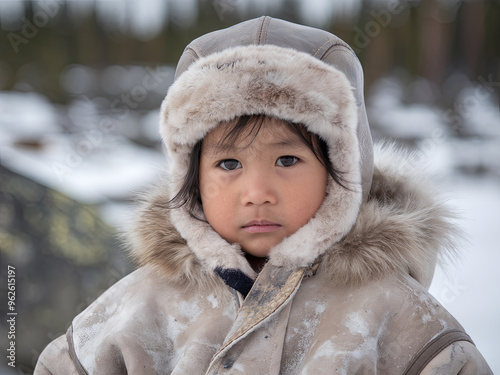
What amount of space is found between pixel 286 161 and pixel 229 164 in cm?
12

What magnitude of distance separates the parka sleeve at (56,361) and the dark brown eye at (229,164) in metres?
0.55

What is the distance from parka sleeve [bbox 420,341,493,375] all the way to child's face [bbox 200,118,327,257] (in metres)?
0.36

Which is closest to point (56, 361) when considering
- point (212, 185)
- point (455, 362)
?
point (212, 185)

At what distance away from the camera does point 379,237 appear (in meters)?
1.26

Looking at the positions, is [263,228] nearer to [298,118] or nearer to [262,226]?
[262,226]

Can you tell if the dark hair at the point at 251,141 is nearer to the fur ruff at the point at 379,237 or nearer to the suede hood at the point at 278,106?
the suede hood at the point at 278,106

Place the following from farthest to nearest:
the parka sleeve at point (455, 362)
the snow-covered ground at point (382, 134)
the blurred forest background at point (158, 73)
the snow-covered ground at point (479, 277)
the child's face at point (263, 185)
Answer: the blurred forest background at point (158, 73)
the snow-covered ground at point (382, 134)
the snow-covered ground at point (479, 277)
the child's face at point (263, 185)
the parka sleeve at point (455, 362)

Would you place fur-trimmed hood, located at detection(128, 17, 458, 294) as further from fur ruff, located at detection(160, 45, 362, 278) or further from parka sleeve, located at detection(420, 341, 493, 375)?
parka sleeve, located at detection(420, 341, 493, 375)

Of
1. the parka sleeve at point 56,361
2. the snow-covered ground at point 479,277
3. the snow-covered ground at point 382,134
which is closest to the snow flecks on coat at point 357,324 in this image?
the parka sleeve at point 56,361

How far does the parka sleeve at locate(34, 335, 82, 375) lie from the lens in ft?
4.58

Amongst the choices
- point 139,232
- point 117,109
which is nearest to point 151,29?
point 117,109

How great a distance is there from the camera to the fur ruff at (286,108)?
1.22 m

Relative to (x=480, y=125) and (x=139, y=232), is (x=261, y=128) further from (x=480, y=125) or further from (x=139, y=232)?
(x=480, y=125)

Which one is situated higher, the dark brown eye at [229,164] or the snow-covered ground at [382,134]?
the dark brown eye at [229,164]
